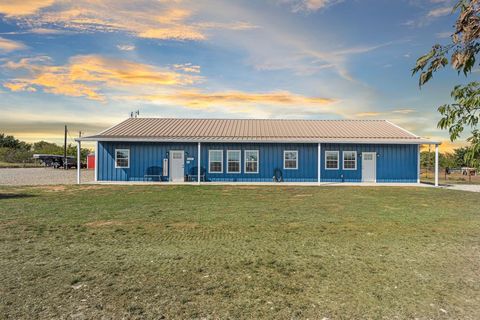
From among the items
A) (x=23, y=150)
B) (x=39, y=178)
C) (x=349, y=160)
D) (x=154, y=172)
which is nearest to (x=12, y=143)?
(x=23, y=150)

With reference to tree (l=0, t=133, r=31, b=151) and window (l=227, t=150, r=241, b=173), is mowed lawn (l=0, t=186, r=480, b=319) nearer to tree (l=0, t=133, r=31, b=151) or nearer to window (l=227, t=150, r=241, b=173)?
window (l=227, t=150, r=241, b=173)

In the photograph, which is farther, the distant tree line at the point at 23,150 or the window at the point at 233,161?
the distant tree line at the point at 23,150

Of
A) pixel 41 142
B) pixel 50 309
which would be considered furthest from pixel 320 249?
pixel 41 142

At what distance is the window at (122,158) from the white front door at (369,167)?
52.7 feet

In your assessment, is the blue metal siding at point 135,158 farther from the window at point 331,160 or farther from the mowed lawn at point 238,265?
the mowed lawn at point 238,265

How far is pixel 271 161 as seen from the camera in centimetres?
2231

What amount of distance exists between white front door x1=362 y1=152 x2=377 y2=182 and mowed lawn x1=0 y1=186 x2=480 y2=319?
12.4 metres

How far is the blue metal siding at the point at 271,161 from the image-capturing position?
873 inches

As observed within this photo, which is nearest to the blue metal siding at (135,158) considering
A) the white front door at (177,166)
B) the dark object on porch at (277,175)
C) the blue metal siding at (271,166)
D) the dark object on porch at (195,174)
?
the white front door at (177,166)

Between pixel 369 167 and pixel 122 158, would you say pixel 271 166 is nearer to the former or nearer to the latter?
pixel 369 167

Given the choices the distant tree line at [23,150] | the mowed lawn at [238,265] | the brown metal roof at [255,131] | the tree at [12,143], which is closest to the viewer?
the mowed lawn at [238,265]

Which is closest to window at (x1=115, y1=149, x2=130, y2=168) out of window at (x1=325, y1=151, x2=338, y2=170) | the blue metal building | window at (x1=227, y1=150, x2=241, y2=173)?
the blue metal building

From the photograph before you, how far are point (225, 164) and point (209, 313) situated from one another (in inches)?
739

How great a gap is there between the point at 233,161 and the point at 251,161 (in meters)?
1.23
